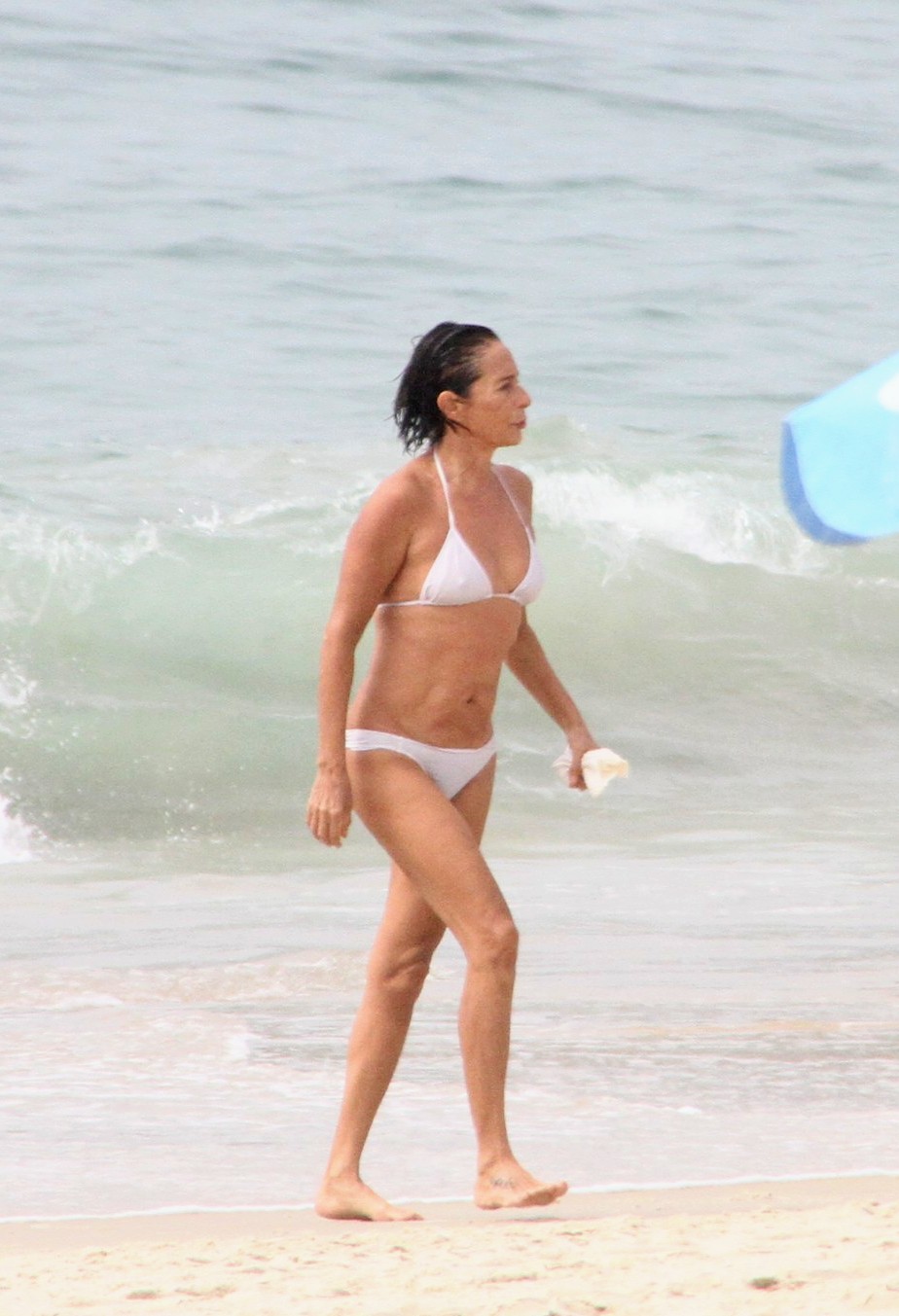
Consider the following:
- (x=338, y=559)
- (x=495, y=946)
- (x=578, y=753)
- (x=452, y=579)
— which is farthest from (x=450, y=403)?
(x=338, y=559)

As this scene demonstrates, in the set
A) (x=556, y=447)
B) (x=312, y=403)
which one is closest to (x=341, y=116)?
(x=312, y=403)

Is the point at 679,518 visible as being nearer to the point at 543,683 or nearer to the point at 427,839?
the point at 543,683

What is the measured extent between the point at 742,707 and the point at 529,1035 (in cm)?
599

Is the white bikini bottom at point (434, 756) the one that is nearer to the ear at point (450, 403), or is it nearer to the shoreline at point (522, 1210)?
the ear at point (450, 403)

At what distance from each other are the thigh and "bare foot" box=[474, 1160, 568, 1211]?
0.42 meters

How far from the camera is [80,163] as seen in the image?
18.9m

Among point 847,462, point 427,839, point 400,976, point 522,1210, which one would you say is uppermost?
point 847,462

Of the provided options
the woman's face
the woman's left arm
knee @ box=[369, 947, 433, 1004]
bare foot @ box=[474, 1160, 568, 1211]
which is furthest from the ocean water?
the woman's face

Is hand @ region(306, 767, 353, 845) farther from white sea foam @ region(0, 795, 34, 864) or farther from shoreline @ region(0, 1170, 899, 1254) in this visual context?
white sea foam @ region(0, 795, 34, 864)

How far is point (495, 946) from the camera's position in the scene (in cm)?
367

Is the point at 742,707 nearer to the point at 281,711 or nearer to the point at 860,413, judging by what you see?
the point at 281,711

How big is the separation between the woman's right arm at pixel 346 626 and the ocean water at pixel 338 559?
0.81m

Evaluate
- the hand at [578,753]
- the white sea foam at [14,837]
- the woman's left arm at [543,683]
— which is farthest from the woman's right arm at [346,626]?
the white sea foam at [14,837]

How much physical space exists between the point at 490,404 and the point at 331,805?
2.59 ft
